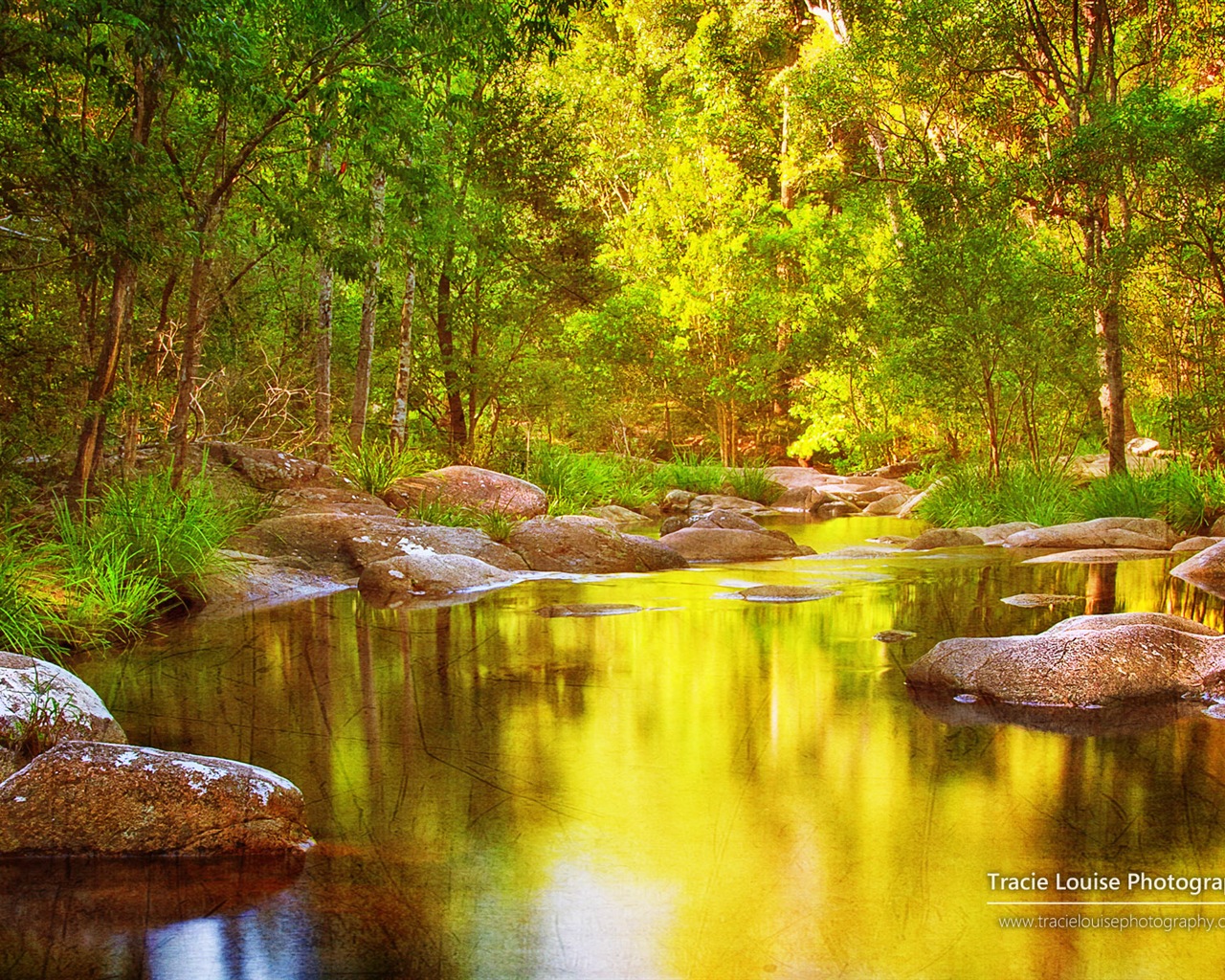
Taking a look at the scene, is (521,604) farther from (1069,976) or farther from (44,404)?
(1069,976)

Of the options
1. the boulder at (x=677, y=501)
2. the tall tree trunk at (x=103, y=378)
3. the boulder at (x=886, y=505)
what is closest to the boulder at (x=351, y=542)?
the tall tree trunk at (x=103, y=378)

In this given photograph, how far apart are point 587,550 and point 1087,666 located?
6.45 m

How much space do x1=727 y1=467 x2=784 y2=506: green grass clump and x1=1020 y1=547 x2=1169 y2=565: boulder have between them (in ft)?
31.0

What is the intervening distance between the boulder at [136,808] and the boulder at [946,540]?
10.3 m

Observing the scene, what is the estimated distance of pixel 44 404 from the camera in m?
7.91

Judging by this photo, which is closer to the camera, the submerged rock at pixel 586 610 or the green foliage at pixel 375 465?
the submerged rock at pixel 586 610

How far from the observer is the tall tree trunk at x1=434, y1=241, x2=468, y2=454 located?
622 inches

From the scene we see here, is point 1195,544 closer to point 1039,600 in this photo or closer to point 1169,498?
point 1169,498

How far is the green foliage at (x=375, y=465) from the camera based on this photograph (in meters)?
12.6

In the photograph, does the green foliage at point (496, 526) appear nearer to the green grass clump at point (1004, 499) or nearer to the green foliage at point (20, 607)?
the green foliage at point (20, 607)

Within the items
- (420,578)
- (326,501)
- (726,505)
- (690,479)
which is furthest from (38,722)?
(690,479)

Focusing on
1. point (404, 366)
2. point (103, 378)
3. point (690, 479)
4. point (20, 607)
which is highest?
point (404, 366)

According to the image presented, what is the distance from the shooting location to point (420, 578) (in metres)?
9.42

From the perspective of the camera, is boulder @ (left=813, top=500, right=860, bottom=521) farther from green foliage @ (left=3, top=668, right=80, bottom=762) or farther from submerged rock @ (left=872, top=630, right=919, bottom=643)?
green foliage @ (left=3, top=668, right=80, bottom=762)
